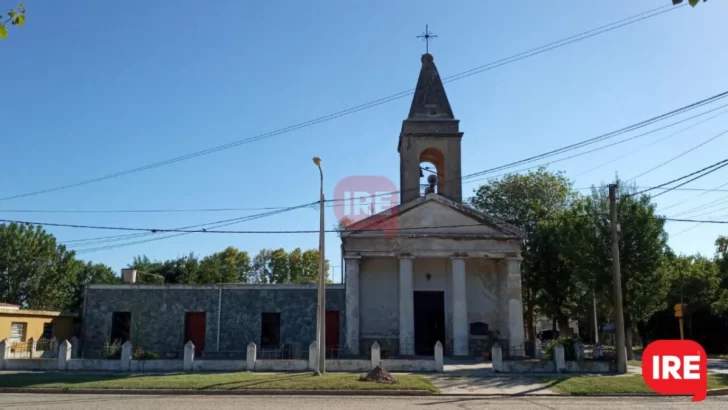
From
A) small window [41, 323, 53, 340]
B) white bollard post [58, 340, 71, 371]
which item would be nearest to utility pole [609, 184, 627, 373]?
white bollard post [58, 340, 71, 371]

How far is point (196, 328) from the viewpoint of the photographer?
3150 cm

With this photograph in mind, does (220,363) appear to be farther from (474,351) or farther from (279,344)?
(474,351)

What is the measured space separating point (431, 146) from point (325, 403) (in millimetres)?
19965

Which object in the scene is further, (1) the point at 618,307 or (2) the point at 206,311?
(2) the point at 206,311

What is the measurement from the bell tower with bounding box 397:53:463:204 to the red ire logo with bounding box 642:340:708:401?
49.5ft

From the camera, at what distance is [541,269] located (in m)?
40.7

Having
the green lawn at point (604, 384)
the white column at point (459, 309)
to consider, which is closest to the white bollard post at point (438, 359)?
the green lawn at point (604, 384)

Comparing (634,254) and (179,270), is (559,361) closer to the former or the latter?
(634,254)

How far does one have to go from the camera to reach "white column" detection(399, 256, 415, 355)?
98.8 feet

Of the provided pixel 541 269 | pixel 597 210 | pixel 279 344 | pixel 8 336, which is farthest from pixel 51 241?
pixel 597 210

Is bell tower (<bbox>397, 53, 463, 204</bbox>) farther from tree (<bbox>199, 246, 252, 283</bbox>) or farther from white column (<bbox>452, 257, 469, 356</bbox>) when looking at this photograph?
tree (<bbox>199, 246, 252, 283</bbox>)

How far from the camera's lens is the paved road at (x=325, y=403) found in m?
14.9

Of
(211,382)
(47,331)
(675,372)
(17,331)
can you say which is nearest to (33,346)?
(17,331)

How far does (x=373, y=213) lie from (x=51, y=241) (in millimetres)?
37760
